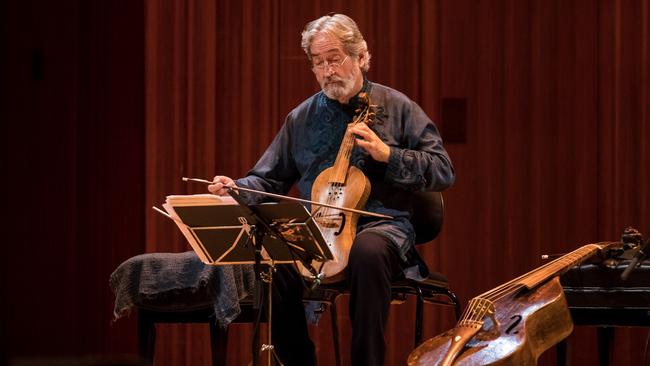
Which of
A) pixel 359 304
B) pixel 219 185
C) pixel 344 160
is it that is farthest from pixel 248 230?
pixel 344 160

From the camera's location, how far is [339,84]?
266cm

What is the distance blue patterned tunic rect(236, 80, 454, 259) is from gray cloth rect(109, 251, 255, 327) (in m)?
0.29

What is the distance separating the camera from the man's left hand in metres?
2.40

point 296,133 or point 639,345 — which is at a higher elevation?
point 296,133

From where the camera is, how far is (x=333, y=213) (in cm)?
250

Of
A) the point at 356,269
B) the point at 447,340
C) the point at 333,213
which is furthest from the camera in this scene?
the point at 333,213

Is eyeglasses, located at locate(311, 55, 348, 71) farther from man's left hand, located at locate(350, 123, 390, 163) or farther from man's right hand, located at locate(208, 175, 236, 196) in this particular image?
man's right hand, located at locate(208, 175, 236, 196)

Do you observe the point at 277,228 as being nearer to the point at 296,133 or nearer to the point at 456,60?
the point at 296,133

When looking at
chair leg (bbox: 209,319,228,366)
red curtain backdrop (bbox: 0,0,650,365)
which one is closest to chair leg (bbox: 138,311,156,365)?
chair leg (bbox: 209,319,228,366)

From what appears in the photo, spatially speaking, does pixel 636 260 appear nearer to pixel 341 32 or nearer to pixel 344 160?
pixel 344 160

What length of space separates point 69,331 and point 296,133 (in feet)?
8.04

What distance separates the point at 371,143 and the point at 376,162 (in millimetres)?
201

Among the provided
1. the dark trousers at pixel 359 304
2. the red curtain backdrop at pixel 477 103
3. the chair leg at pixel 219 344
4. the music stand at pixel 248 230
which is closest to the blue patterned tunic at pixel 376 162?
the dark trousers at pixel 359 304

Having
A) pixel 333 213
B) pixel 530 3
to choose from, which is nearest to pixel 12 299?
pixel 333 213
